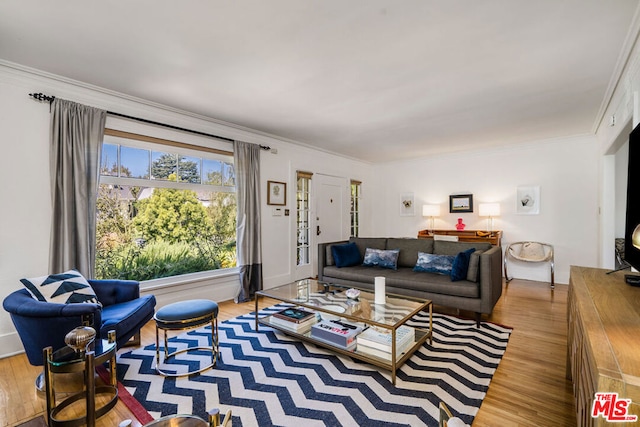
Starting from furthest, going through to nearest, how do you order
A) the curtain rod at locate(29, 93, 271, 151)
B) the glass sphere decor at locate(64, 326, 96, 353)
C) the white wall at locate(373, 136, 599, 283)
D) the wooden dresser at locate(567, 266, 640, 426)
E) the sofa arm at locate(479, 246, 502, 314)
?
the white wall at locate(373, 136, 599, 283), the sofa arm at locate(479, 246, 502, 314), the curtain rod at locate(29, 93, 271, 151), the glass sphere decor at locate(64, 326, 96, 353), the wooden dresser at locate(567, 266, 640, 426)

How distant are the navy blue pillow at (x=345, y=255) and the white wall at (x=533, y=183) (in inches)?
104

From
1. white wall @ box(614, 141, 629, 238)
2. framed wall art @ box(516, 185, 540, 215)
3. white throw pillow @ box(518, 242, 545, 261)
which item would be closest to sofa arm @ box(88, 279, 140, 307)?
white throw pillow @ box(518, 242, 545, 261)

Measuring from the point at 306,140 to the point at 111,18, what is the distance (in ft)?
10.6

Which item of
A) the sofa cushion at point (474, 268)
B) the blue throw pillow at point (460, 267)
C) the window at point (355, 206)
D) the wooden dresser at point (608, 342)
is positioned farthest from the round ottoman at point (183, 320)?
the window at point (355, 206)

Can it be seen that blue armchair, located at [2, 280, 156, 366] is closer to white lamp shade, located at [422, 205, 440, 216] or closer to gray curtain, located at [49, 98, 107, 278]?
gray curtain, located at [49, 98, 107, 278]

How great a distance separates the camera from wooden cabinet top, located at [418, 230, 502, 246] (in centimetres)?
500

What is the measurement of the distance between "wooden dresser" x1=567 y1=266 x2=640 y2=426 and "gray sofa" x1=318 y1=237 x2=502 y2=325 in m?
1.37

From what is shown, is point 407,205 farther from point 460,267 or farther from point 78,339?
point 78,339

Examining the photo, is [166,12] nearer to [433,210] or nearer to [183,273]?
[183,273]

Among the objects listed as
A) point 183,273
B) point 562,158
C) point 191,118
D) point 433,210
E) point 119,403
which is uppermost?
point 191,118

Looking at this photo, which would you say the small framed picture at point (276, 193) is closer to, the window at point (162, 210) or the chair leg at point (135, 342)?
the window at point (162, 210)

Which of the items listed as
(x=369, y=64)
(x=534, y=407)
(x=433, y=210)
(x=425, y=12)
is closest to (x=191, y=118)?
(x=369, y=64)

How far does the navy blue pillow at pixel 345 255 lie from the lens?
164 inches

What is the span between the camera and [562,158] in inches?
191
